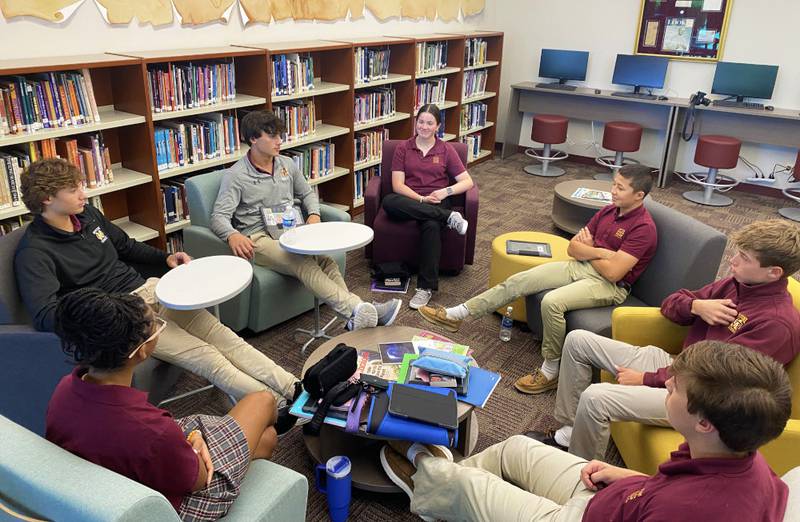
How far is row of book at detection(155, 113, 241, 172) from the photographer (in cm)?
346

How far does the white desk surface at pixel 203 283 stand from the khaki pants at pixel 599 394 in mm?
1430

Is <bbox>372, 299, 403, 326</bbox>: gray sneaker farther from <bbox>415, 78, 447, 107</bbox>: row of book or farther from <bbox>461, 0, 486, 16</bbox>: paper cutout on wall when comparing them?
<bbox>461, 0, 486, 16</bbox>: paper cutout on wall

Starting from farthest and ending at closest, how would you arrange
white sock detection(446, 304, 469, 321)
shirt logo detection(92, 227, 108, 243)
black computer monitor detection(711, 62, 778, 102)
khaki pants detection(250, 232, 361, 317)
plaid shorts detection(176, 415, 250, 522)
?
black computer monitor detection(711, 62, 778, 102), white sock detection(446, 304, 469, 321), khaki pants detection(250, 232, 361, 317), shirt logo detection(92, 227, 108, 243), plaid shorts detection(176, 415, 250, 522)

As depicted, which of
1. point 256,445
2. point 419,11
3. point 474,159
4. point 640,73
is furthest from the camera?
point 474,159

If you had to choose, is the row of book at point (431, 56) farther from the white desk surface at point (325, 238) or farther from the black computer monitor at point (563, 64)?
the white desk surface at point (325, 238)

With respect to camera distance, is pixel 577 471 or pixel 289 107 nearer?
pixel 577 471

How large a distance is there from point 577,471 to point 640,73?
18.5 feet

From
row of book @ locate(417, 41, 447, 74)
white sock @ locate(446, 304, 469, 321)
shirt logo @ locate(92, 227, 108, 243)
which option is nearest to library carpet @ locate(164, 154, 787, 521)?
white sock @ locate(446, 304, 469, 321)

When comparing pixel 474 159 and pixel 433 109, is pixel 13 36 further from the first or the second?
pixel 474 159

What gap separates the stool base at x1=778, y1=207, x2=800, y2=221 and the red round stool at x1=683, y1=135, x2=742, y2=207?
0.46 metres

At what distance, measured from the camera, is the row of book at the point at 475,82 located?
6.48 metres

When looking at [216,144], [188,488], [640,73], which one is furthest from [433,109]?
[640,73]

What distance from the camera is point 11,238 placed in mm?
2338

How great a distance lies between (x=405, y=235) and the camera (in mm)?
3854
